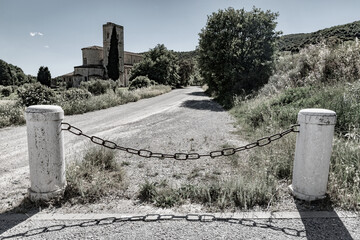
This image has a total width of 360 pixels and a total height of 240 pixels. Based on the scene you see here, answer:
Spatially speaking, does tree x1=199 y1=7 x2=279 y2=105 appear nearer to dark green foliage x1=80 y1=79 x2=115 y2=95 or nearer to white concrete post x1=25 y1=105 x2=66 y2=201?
dark green foliage x1=80 y1=79 x2=115 y2=95

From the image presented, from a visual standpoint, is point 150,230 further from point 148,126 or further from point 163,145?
point 148,126

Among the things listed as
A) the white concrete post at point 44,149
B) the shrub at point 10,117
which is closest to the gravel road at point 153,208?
the white concrete post at point 44,149

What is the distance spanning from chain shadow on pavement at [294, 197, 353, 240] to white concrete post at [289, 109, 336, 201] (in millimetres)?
139

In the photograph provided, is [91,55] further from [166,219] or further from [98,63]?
[166,219]

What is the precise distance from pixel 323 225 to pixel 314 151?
33.7 inches

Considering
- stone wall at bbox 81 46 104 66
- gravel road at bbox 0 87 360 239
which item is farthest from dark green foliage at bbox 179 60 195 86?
gravel road at bbox 0 87 360 239

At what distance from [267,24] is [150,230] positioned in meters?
18.4

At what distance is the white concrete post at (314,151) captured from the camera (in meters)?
2.92

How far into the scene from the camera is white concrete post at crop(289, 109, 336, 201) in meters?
2.92

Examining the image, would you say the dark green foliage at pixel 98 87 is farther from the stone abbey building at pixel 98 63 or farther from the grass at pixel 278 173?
the stone abbey building at pixel 98 63

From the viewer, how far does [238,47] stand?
17484mm

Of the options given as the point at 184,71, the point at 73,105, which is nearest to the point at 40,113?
the point at 73,105

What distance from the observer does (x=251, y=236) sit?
7.73 feet

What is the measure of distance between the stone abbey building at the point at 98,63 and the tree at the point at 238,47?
40.9 metres
